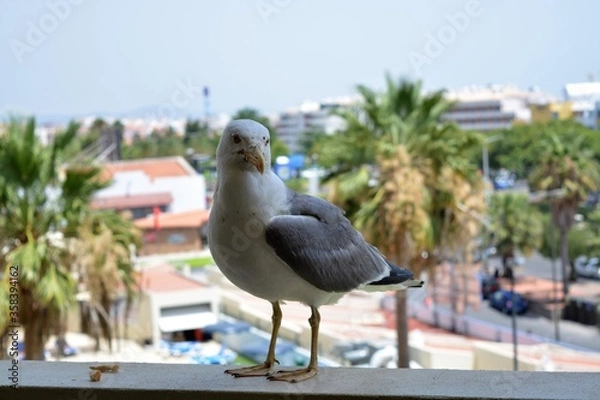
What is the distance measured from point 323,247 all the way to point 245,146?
0.16 metres

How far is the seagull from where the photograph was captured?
3.28ft

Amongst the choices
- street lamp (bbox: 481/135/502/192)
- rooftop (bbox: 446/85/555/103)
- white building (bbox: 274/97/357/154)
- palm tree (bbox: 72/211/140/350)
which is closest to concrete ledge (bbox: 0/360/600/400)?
palm tree (bbox: 72/211/140/350)

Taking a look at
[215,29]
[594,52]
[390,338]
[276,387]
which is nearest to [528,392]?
[276,387]

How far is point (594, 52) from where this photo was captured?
849 cm

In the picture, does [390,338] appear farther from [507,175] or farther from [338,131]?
[338,131]

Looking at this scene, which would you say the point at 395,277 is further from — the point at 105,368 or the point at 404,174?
the point at 404,174

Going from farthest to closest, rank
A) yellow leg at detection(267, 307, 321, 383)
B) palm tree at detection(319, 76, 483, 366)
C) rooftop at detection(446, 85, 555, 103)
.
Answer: rooftop at detection(446, 85, 555, 103), palm tree at detection(319, 76, 483, 366), yellow leg at detection(267, 307, 321, 383)

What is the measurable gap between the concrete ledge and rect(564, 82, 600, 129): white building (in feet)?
37.2

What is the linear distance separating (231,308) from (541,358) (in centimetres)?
470

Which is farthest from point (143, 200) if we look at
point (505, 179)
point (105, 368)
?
point (105, 368)

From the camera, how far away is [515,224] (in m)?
12.4

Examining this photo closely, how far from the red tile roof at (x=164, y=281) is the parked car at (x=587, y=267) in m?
6.00

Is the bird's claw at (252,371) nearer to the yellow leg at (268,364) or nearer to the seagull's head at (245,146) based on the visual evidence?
the yellow leg at (268,364)

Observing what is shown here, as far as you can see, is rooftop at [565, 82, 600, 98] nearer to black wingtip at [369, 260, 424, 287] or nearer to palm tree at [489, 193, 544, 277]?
A: palm tree at [489, 193, 544, 277]
